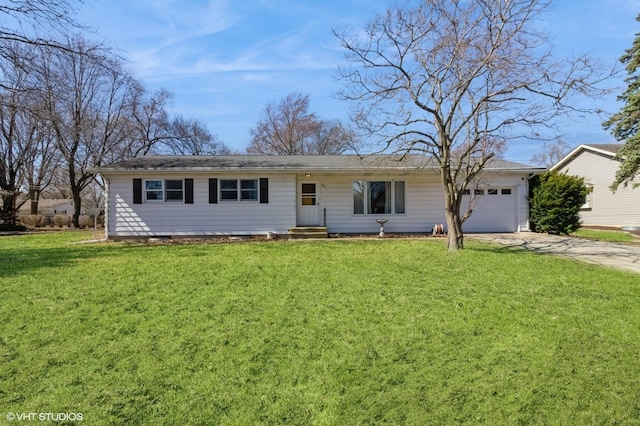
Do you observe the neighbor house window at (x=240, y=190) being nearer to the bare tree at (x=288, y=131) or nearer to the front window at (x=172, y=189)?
the front window at (x=172, y=189)

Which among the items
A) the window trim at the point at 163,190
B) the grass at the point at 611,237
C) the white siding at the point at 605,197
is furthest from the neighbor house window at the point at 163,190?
the white siding at the point at 605,197

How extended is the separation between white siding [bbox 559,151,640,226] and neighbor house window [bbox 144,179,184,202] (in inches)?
856

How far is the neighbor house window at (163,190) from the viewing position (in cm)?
1424

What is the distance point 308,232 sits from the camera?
554 inches

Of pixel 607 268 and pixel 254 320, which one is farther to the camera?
pixel 607 268

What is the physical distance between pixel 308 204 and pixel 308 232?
5.42ft

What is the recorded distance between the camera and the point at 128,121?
29469mm

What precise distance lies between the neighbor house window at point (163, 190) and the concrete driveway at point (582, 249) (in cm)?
1111

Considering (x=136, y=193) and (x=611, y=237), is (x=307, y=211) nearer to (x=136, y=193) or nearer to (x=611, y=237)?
(x=136, y=193)

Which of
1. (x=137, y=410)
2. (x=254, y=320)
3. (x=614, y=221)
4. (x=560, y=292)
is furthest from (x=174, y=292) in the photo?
(x=614, y=221)

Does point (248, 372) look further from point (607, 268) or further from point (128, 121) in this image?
point (128, 121)

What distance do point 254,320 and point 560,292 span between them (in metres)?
4.76

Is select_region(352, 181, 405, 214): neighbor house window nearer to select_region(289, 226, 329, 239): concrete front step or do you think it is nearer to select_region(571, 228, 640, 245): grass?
select_region(289, 226, 329, 239): concrete front step

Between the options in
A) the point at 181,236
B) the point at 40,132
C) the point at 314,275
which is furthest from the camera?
the point at 40,132
